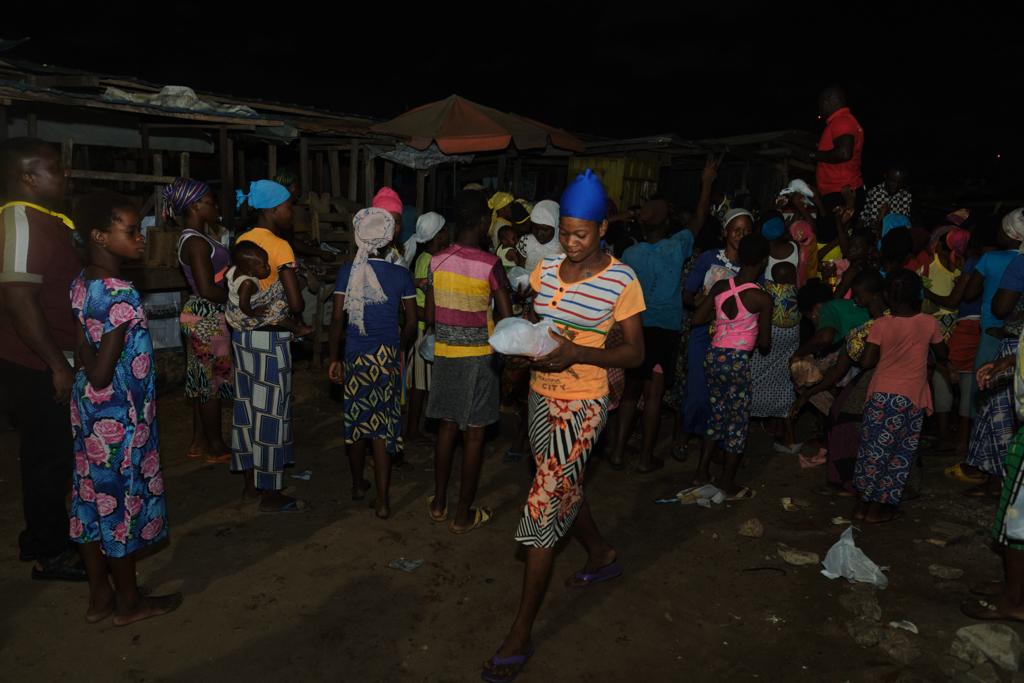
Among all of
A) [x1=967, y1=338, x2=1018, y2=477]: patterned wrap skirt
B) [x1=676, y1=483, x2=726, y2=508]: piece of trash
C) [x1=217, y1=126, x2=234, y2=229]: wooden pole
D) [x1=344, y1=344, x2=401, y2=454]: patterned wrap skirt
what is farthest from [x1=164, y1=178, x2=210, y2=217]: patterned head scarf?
[x1=967, y1=338, x2=1018, y2=477]: patterned wrap skirt

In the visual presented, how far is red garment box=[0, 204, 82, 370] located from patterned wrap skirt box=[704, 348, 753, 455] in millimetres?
4277

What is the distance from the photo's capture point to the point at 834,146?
7.90 m

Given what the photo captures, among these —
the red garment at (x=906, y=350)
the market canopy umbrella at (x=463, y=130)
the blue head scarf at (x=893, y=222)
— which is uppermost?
the market canopy umbrella at (x=463, y=130)

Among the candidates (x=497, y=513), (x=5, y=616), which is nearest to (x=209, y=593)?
(x=5, y=616)

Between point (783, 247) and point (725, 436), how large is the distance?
1.92 m

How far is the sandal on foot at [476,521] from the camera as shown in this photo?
468 centimetres

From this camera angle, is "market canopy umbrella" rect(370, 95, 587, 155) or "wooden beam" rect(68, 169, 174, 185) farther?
"market canopy umbrella" rect(370, 95, 587, 155)

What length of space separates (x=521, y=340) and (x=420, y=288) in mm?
3452

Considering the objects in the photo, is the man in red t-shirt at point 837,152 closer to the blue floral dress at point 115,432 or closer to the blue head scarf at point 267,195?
the blue head scarf at point 267,195

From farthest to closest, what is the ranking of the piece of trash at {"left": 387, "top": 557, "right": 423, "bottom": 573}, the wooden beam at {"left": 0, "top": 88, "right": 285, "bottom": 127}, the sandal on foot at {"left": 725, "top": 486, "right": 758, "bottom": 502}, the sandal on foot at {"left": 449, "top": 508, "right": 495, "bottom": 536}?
1. the wooden beam at {"left": 0, "top": 88, "right": 285, "bottom": 127}
2. the sandal on foot at {"left": 725, "top": 486, "right": 758, "bottom": 502}
3. the sandal on foot at {"left": 449, "top": 508, "right": 495, "bottom": 536}
4. the piece of trash at {"left": 387, "top": 557, "right": 423, "bottom": 573}

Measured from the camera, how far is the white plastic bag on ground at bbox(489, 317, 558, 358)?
285 cm

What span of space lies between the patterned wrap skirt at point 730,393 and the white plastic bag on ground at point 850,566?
45.7 inches

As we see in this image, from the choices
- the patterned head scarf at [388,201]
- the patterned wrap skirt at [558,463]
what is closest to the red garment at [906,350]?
the patterned wrap skirt at [558,463]

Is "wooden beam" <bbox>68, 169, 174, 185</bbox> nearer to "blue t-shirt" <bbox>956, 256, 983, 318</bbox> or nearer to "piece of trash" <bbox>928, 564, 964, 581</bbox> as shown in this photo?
"piece of trash" <bbox>928, 564, 964, 581</bbox>
